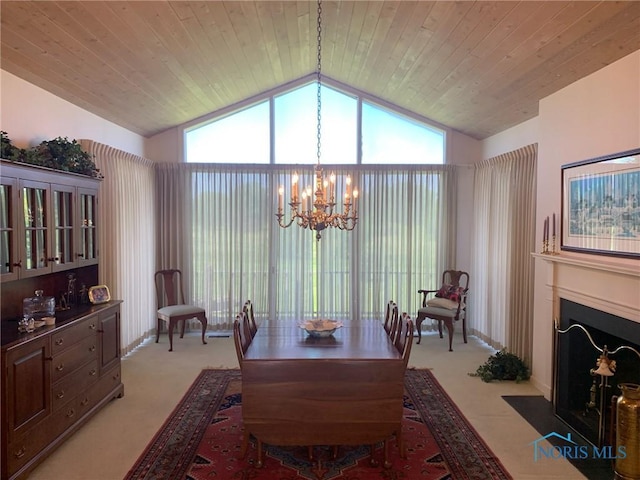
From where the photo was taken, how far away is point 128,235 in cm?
530

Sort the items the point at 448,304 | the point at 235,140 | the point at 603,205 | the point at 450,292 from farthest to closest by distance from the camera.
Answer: the point at 235,140 → the point at 450,292 → the point at 448,304 → the point at 603,205

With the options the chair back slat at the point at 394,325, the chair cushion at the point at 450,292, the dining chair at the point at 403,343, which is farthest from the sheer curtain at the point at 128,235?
the chair cushion at the point at 450,292

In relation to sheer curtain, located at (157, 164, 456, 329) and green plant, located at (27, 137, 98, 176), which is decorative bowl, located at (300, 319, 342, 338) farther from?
sheer curtain, located at (157, 164, 456, 329)

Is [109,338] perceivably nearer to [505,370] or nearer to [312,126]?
[505,370]

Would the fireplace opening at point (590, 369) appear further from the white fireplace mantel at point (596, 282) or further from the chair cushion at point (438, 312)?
the chair cushion at point (438, 312)

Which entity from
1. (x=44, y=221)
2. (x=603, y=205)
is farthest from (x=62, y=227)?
(x=603, y=205)

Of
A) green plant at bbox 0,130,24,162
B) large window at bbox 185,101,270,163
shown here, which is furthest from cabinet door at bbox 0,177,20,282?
large window at bbox 185,101,270,163

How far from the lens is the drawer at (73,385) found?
3059 mm

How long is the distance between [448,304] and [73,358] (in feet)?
13.9

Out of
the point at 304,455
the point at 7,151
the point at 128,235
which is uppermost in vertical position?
the point at 7,151

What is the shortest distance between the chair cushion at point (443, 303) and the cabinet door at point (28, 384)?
4366mm

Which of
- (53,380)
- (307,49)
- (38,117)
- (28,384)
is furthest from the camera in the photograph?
(307,49)

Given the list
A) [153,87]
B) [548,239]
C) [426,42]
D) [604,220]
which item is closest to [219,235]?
[153,87]

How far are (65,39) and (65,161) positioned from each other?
0.93 m
